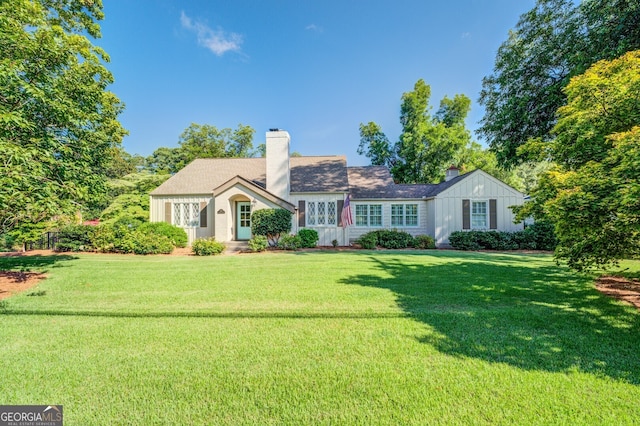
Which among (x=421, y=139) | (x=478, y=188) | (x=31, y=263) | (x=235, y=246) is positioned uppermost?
(x=421, y=139)

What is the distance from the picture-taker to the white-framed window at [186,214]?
54.9 feet

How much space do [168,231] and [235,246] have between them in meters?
3.73

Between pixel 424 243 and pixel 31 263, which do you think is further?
pixel 424 243

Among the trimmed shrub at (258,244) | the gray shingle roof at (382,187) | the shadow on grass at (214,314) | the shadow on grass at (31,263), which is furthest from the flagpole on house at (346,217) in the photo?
the shadow on grass at (31,263)

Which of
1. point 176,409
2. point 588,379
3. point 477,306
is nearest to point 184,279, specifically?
point 176,409

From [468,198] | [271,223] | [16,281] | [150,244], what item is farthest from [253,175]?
[468,198]

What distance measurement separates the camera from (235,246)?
14.3m

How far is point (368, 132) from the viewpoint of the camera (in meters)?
28.8

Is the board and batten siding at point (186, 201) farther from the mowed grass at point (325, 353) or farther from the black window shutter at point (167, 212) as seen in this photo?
the mowed grass at point (325, 353)

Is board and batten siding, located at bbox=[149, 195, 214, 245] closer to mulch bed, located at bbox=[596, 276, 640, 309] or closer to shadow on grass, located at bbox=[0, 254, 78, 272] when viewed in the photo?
shadow on grass, located at bbox=[0, 254, 78, 272]

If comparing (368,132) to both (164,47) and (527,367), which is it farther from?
(527,367)

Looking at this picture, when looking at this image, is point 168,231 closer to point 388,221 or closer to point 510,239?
point 388,221

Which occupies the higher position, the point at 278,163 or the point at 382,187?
the point at 278,163

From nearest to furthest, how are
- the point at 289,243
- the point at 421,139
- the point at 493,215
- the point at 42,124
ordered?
the point at 42,124, the point at 289,243, the point at 493,215, the point at 421,139
